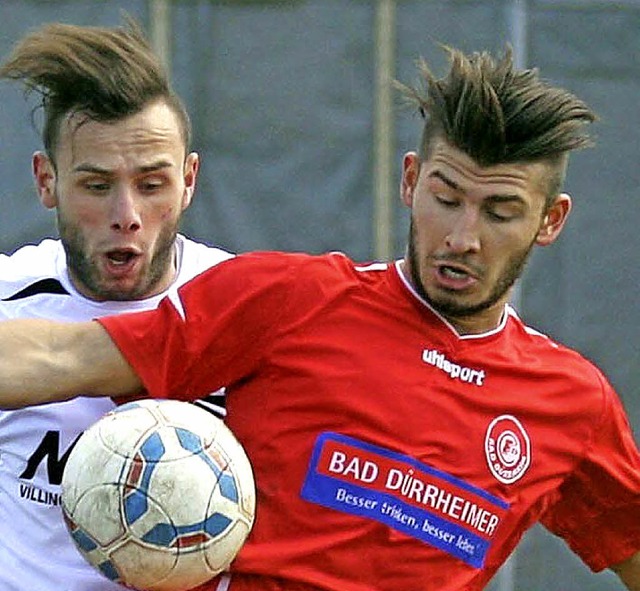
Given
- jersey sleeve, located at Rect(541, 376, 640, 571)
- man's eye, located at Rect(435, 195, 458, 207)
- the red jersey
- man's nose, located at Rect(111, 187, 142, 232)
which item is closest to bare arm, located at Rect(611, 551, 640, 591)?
jersey sleeve, located at Rect(541, 376, 640, 571)

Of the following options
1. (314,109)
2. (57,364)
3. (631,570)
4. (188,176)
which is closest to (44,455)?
(57,364)

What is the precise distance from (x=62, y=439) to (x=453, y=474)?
1.00m

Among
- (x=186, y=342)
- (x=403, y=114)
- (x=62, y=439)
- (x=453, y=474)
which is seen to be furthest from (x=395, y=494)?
(x=403, y=114)

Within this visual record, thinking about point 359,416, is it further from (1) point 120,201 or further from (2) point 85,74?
(2) point 85,74

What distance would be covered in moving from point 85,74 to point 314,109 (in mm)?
4258

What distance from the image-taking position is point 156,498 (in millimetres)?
4031

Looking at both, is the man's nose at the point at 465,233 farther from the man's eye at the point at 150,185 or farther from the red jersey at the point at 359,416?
the man's eye at the point at 150,185

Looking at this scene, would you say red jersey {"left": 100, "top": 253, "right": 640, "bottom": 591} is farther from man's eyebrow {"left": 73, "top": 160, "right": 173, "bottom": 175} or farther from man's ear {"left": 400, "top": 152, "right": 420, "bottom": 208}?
man's eyebrow {"left": 73, "top": 160, "right": 173, "bottom": 175}

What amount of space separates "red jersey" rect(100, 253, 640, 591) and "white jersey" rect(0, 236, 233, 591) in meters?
0.45

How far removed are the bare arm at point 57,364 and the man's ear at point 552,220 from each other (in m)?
1.08

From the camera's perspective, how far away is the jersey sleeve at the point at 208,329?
14.1 feet

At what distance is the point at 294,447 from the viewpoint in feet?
14.4

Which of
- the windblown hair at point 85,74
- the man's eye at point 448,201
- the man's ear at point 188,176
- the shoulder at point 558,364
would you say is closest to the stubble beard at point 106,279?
the man's ear at point 188,176

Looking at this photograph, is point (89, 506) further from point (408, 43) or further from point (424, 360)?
point (408, 43)
